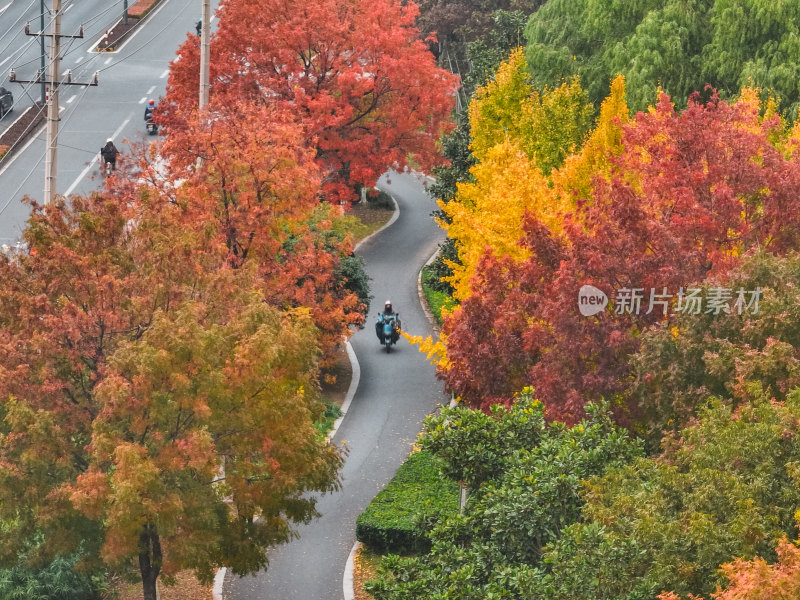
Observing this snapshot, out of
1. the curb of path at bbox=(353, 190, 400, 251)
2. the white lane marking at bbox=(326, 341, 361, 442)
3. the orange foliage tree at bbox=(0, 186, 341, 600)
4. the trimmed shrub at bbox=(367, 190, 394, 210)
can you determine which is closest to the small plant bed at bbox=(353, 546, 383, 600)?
the orange foliage tree at bbox=(0, 186, 341, 600)

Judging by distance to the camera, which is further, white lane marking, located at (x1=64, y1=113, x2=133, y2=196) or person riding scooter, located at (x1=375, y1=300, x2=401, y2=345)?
white lane marking, located at (x1=64, y1=113, x2=133, y2=196)

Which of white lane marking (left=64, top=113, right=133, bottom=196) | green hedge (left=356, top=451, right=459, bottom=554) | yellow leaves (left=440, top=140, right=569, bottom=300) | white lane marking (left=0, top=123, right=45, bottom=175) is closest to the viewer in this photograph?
yellow leaves (left=440, top=140, right=569, bottom=300)

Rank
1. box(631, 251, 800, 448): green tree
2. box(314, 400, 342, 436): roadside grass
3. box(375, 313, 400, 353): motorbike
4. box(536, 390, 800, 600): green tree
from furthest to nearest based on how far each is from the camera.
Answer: box(375, 313, 400, 353): motorbike < box(314, 400, 342, 436): roadside grass < box(631, 251, 800, 448): green tree < box(536, 390, 800, 600): green tree

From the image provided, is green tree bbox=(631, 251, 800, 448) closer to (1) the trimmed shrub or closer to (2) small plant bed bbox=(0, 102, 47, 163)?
(1) the trimmed shrub

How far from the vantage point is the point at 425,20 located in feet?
209

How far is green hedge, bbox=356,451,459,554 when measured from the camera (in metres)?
29.9

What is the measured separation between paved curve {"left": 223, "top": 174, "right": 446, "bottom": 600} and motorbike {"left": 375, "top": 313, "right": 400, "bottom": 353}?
0.46m

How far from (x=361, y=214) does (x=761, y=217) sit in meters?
29.2

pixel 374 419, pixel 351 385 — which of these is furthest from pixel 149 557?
pixel 351 385

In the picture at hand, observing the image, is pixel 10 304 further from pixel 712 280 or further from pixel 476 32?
pixel 476 32

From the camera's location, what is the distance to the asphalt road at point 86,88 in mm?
50125

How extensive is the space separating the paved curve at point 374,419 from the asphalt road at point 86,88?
442 inches

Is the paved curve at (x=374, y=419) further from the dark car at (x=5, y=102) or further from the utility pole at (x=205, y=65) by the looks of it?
the dark car at (x=5, y=102)

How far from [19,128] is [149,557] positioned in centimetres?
3449
